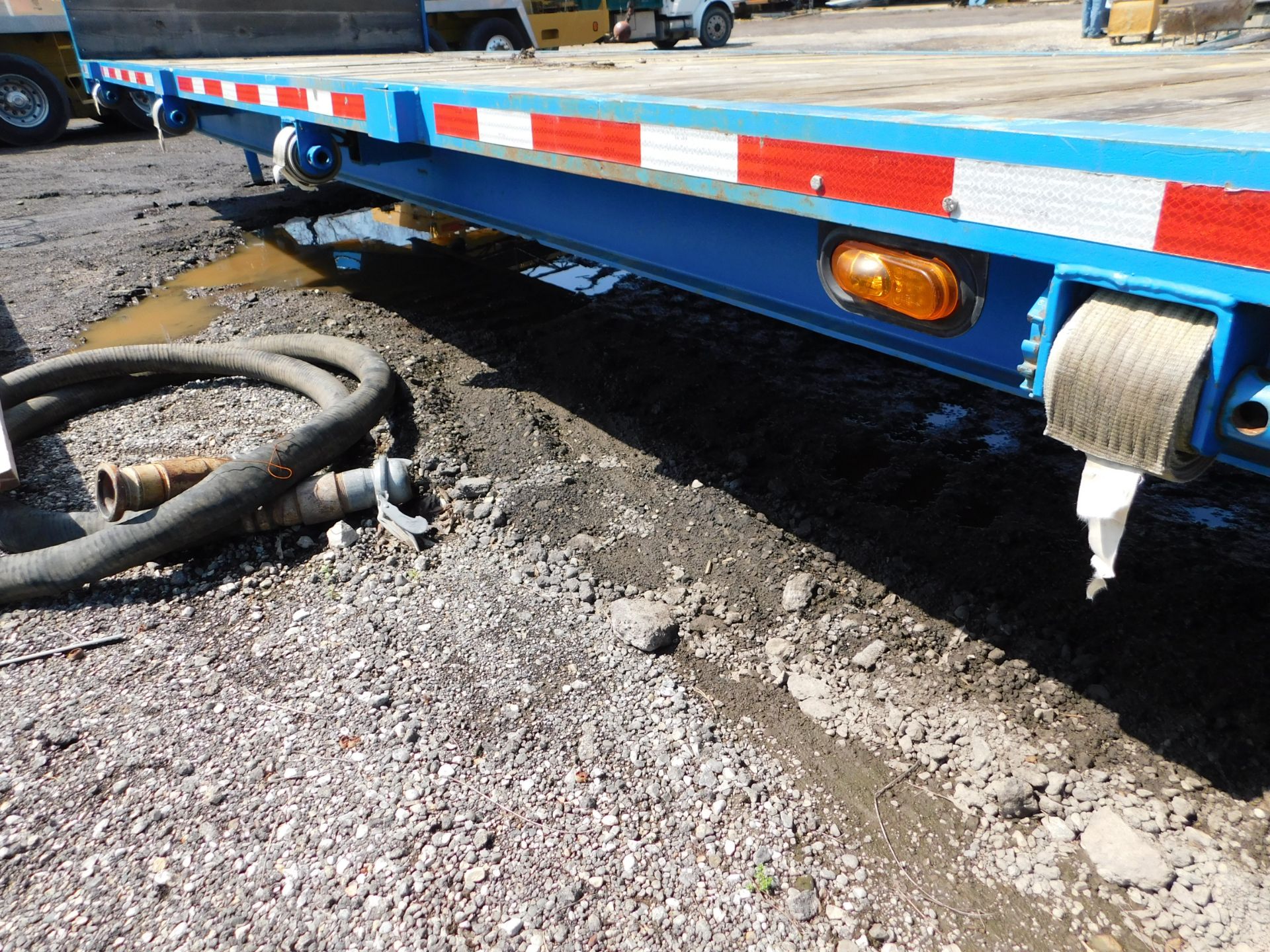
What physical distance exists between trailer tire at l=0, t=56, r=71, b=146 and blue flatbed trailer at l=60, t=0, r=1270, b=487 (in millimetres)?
8721

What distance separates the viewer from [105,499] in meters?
2.38

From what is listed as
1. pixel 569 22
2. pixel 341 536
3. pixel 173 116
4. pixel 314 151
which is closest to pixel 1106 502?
pixel 341 536

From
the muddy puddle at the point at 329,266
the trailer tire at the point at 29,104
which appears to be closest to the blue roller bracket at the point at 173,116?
the muddy puddle at the point at 329,266

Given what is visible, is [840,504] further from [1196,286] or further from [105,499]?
[105,499]

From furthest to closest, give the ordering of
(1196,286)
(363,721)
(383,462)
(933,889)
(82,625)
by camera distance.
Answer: (383,462)
(82,625)
(363,721)
(933,889)
(1196,286)

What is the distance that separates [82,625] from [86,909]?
3.06 ft

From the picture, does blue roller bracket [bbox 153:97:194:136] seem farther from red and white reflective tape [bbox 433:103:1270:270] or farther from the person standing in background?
the person standing in background

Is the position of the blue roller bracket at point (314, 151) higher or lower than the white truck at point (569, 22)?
lower

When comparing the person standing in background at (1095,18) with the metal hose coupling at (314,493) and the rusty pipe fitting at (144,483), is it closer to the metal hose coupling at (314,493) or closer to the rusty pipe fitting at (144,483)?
the metal hose coupling at (314,493)

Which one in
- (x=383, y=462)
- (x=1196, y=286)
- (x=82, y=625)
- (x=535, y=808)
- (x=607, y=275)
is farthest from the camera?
(x=607, y=275)

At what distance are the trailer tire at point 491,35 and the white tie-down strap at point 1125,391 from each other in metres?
11.5

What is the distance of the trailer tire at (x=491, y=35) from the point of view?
442 inches

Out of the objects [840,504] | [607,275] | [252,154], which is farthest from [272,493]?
[252,154]

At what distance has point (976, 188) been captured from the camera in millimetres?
1289
